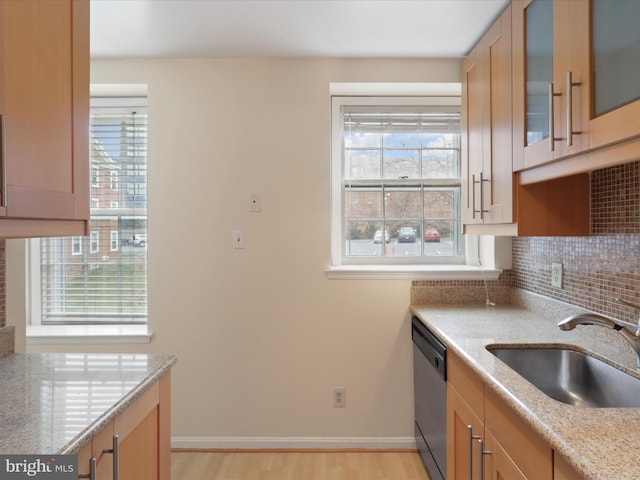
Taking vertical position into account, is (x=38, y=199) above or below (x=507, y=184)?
below

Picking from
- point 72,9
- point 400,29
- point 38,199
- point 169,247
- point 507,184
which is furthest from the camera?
point 169,247

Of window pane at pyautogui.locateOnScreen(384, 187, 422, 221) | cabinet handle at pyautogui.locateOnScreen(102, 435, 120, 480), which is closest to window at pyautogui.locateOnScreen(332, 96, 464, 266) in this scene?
window pane at pyautogui.locateOnScreen(384, 187, 422, 221)

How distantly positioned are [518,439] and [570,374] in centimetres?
59

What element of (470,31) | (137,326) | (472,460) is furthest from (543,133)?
(137,326)

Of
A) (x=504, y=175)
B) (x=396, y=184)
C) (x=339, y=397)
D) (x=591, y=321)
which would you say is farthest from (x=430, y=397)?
(x=396, y=184)

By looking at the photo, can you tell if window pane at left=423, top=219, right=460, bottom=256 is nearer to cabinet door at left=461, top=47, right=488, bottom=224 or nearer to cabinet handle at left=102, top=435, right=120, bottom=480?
cabinet door at left=461, top=47, right=488, bottom=224

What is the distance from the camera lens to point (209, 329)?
8.05 ft

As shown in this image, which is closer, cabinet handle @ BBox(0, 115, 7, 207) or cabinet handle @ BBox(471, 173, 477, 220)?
cabinet handle @ BBox(0, 115, 7, 207)

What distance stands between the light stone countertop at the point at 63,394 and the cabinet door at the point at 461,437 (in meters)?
1.09

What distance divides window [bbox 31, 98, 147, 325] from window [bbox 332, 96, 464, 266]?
50.6 inches

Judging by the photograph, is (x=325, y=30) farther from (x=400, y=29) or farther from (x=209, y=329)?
(x=209, y=329)

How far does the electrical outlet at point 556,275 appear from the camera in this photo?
1.97 metres

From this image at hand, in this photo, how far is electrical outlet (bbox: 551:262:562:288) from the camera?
1972mm

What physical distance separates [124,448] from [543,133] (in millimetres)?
1670
